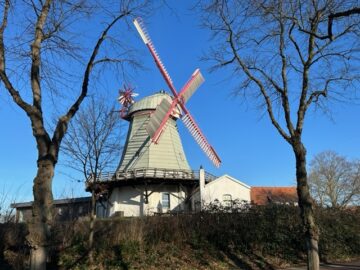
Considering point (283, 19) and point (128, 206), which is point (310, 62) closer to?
point (283, 19)

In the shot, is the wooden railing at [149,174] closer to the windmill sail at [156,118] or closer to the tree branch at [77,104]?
the windmill sail at [156,118]

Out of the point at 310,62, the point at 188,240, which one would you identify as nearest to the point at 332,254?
the point at 188,240

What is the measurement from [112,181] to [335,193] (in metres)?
30.9

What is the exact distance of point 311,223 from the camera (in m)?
10.4

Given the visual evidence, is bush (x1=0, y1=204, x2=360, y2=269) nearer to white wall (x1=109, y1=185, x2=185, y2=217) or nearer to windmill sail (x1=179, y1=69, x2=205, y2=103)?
white wall (x1=109, y1=185, x2=185, y2=217)

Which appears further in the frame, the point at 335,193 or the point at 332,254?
the point at 335,193

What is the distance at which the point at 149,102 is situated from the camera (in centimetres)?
4112

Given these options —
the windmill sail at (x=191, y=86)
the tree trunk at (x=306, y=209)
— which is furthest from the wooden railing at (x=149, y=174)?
the tree trunk at (x=306, y=209)

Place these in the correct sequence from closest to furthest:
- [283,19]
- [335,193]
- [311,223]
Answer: [311,223]
[283,19]
[335,193]

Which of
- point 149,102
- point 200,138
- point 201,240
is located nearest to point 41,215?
point 201,240

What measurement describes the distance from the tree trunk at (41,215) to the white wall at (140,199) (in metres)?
29.5

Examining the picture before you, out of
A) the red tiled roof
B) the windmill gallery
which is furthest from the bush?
the red tiled roof

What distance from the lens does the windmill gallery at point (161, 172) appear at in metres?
35.5

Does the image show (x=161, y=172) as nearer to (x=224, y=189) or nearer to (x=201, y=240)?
(x=224, y=189)
